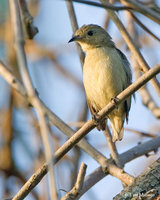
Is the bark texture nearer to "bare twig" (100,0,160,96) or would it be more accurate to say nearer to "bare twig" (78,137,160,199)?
"bare twig" (78,137,160,199)

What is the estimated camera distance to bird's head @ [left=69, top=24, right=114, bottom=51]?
558 centimetres

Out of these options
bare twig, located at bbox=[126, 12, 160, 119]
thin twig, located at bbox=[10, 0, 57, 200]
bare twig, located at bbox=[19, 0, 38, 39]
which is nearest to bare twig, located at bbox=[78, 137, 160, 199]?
bare twig, located at bbox=[126, 12, 160, 119]

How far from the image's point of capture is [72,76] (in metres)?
6.95

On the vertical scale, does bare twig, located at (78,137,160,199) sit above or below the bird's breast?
below

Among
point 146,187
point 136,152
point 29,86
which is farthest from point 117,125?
point 29,86

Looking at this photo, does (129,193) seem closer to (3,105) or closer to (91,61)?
(91,61)

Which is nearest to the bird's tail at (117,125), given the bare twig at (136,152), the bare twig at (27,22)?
the bare twig at (136,152)

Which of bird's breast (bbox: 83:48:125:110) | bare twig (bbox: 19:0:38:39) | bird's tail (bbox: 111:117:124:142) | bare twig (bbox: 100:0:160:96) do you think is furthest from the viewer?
bird's tail (bbox: 111:117:124:142)

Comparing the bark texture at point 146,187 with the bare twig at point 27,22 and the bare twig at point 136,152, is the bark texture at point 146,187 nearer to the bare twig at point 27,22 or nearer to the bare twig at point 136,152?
the bare twig at point 136,152

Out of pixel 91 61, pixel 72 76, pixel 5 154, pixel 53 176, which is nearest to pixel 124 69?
pixel 91 61

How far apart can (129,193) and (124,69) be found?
7.45ft

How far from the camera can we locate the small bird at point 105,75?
16.5ft

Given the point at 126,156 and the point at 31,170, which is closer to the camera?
the point at 126,156

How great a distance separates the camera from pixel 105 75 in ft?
16.5
